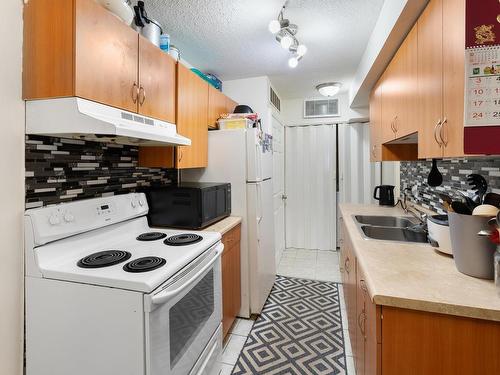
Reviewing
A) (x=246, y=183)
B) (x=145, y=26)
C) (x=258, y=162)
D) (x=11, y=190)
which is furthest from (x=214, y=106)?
(x=11, y=190)

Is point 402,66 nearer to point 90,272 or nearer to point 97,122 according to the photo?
point 97,122

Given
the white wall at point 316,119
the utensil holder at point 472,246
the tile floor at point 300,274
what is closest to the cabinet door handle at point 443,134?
the utensil holder at point 472,246

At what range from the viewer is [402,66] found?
1674mm

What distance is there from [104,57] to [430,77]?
1554mm

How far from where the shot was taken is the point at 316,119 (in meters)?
3.93

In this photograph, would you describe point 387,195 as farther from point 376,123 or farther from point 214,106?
point 214,106

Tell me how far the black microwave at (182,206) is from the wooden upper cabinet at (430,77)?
1366 mm

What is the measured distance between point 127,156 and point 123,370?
1.33m

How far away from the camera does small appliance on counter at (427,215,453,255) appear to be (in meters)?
1.26

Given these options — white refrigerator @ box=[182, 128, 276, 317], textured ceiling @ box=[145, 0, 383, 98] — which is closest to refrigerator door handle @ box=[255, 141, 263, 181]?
white refrigerator @ box=[182, 128, 276, 317]

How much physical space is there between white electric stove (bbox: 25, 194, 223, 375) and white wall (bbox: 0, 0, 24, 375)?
4 cm

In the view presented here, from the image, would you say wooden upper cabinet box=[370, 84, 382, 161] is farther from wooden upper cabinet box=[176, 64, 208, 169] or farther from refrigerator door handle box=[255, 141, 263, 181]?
wooden upper cabinet box=[176, 64, 208, 169]

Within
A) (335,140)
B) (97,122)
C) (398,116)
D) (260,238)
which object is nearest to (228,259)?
(260,238)

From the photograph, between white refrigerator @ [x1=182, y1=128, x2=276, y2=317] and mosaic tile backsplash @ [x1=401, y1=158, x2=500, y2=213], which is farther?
white refrigerator @ [x1=182, y1=128, x2=276, y2=317]
